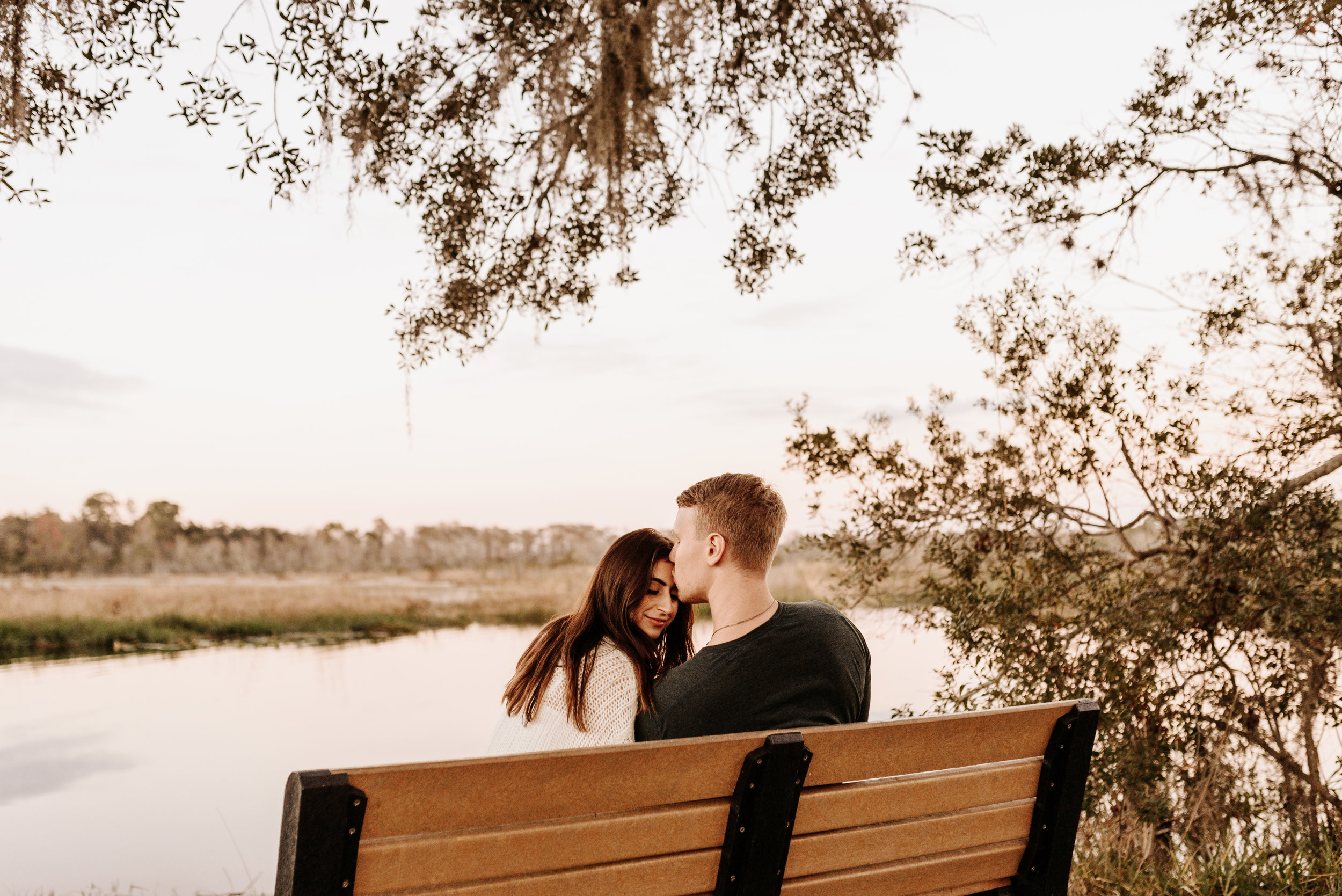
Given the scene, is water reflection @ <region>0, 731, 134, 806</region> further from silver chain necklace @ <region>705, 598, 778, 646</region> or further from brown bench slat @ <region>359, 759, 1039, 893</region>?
brown bench slat @ <region>359, 759, 1039, 893</region>

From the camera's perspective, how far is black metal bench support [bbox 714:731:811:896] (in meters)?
1.35

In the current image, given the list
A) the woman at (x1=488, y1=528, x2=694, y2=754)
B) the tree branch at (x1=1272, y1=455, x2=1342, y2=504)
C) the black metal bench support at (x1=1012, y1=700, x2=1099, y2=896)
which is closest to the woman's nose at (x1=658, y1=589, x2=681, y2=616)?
the woman at (x1=488, y1=528, x2=694, y2=754)

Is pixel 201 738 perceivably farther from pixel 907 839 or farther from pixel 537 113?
pixel 907 839

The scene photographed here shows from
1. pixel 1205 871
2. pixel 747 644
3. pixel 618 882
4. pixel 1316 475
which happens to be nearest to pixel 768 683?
pixel 747 644

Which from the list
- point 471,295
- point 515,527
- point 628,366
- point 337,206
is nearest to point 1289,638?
point 471,295

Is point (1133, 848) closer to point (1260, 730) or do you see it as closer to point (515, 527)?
point (1260, 730)

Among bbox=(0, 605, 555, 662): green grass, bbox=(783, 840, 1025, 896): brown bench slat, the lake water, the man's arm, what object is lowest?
the lake water

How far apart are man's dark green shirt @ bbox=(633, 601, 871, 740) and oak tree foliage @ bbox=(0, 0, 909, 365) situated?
1.91 metres

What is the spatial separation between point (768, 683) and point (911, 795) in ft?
0.93

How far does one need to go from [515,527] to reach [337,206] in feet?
16.2

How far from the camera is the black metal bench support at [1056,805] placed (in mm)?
1731

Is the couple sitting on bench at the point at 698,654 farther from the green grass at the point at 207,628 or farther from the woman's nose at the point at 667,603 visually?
the green grass at the point at 207,628

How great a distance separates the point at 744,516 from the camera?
1829 mm

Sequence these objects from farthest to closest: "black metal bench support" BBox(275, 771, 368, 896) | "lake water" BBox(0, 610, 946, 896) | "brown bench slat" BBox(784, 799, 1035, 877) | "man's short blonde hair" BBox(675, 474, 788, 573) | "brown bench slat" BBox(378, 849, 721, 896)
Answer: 1. "lake water" BBox(0, 610, 946, 896)
2. "man's short blonde hair" BBox(675, 474, 788, 573)
3. "brown bench slat" BBox(784, 799, 1035, 877)
4. "brown bench slat" BBox(378, 849, 721, 896)
5. "black metal bench support" BBox(275, 771, 368, 896)
